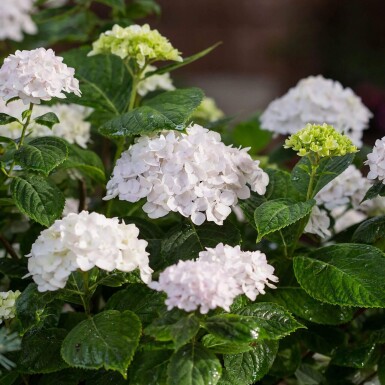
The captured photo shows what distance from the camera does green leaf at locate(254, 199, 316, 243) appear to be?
963 millimetres

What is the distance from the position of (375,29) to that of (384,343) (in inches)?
165

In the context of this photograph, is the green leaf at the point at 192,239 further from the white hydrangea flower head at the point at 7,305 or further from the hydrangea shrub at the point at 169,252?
the white hydrangea flower head at the point at 7,305

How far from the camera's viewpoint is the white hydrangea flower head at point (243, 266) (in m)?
0.85

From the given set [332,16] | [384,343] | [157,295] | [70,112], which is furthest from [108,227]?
[332,16]

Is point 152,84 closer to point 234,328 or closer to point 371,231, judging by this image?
point 371,231

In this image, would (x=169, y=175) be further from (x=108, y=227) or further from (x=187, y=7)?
(x=187, y=7)

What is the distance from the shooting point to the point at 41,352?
37.2 inches

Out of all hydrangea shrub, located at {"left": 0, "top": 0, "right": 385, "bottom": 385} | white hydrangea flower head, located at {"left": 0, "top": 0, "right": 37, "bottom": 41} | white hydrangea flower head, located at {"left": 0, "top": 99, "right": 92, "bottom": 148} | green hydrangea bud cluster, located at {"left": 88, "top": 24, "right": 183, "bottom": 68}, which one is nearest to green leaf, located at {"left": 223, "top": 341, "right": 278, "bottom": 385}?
hydrangea shrub, located at {"left": 0, "top": 0, "right": 385, "bottom": 385}

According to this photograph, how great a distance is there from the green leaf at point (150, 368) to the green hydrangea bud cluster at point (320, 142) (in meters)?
0.29

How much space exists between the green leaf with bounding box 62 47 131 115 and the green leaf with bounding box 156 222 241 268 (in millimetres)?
266

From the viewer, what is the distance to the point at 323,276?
1.00 metres

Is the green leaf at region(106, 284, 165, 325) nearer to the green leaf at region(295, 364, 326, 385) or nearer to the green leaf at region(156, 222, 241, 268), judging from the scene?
the green leaf at region(156, 222, 241, 268)

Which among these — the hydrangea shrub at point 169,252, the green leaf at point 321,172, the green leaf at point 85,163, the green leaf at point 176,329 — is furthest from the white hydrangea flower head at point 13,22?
the green leaf at point 176,329

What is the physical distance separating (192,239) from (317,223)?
0.20 m
